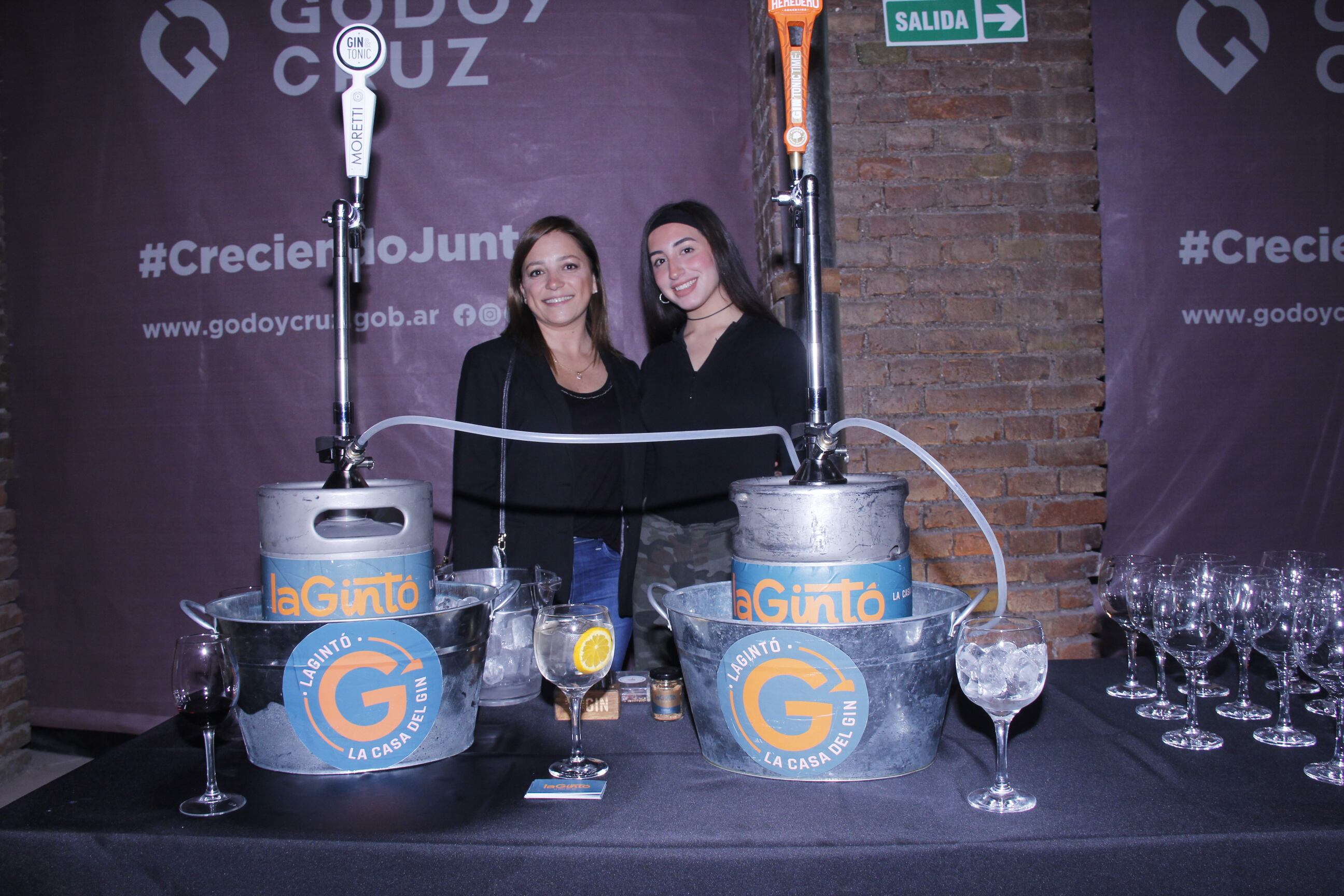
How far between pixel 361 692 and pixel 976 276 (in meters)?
1.96

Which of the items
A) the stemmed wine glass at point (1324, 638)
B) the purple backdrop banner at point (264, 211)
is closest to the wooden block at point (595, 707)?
the stemmed wine glass at point (1324, 638)

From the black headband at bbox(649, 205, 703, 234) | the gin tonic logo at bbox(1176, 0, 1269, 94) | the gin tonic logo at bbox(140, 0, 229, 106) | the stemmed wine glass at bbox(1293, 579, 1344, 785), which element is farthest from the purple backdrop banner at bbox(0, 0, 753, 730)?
the stemmed wine glass at bbox(1293, 579, 1344, 785)

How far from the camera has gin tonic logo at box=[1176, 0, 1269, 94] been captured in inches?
107

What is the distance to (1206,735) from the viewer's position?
44.2 inches

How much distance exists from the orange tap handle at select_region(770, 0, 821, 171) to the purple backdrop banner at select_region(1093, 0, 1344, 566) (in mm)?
2017

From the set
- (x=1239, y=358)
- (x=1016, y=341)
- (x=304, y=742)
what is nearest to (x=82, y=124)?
(x=304, y=742)

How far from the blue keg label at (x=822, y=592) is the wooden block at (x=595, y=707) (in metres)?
0.34

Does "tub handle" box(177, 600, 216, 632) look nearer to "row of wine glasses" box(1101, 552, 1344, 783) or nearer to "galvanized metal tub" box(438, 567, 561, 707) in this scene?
"galvanized metal tub" box(438, 567, 561, 707)

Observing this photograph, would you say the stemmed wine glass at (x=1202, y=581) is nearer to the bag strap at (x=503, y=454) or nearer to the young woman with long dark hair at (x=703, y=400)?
the young woman with long dark hair at (x=703, y=400)

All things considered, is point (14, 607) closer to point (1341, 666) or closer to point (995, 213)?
point (995, 213)

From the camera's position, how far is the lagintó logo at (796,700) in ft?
3.19

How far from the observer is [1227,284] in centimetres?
277

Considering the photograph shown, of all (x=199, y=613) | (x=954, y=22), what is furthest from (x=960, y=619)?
(x=954, y=22)

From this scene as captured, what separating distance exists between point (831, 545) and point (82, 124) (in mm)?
3325
